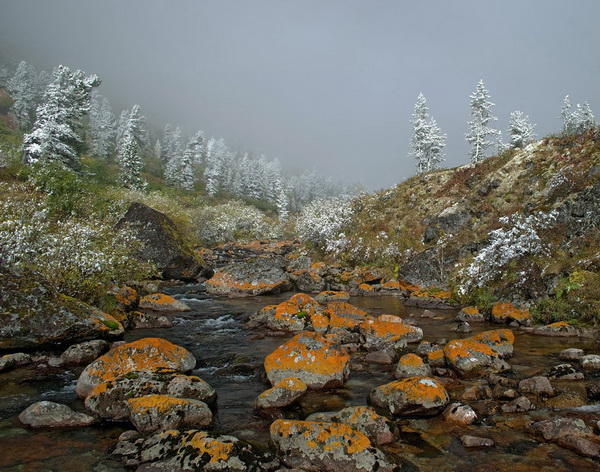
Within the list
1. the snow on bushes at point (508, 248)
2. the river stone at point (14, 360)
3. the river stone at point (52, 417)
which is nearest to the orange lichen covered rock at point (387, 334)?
the snow on bushes at point (508, 248)

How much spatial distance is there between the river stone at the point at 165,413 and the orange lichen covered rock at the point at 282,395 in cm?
114

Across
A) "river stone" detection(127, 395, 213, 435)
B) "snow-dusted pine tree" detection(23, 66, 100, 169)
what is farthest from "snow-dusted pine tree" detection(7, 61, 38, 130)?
"river stone" detection(127, 395, 213, 435)

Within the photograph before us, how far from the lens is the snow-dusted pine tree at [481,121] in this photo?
54438 millimetres

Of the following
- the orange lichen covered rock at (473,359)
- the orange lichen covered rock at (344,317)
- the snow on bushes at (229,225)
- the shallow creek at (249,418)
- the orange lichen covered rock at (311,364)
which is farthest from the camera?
the snow on bushes at (229,225)

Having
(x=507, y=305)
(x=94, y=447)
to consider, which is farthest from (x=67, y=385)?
(x=507, y=305)

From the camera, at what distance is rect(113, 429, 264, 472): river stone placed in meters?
5.25

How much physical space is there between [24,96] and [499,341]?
117 metres

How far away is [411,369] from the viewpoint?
30.5 feet

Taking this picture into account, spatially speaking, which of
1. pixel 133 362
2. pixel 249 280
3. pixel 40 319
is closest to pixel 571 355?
pixel 133 362

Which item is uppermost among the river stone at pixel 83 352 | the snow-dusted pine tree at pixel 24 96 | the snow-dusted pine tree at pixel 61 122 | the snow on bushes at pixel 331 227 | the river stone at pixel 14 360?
the snow-dusted pine tree at pixel 24 96

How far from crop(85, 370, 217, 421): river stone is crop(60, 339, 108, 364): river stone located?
2.91m

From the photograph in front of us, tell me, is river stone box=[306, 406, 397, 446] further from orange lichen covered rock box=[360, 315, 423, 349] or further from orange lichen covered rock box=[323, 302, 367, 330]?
orange lichen covered rock box=[323, 302, 367, 330]

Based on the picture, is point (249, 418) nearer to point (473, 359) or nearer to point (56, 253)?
point (473, 359)

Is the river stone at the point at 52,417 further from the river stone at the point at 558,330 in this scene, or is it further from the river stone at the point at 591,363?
the river stone at the point at 558,330
